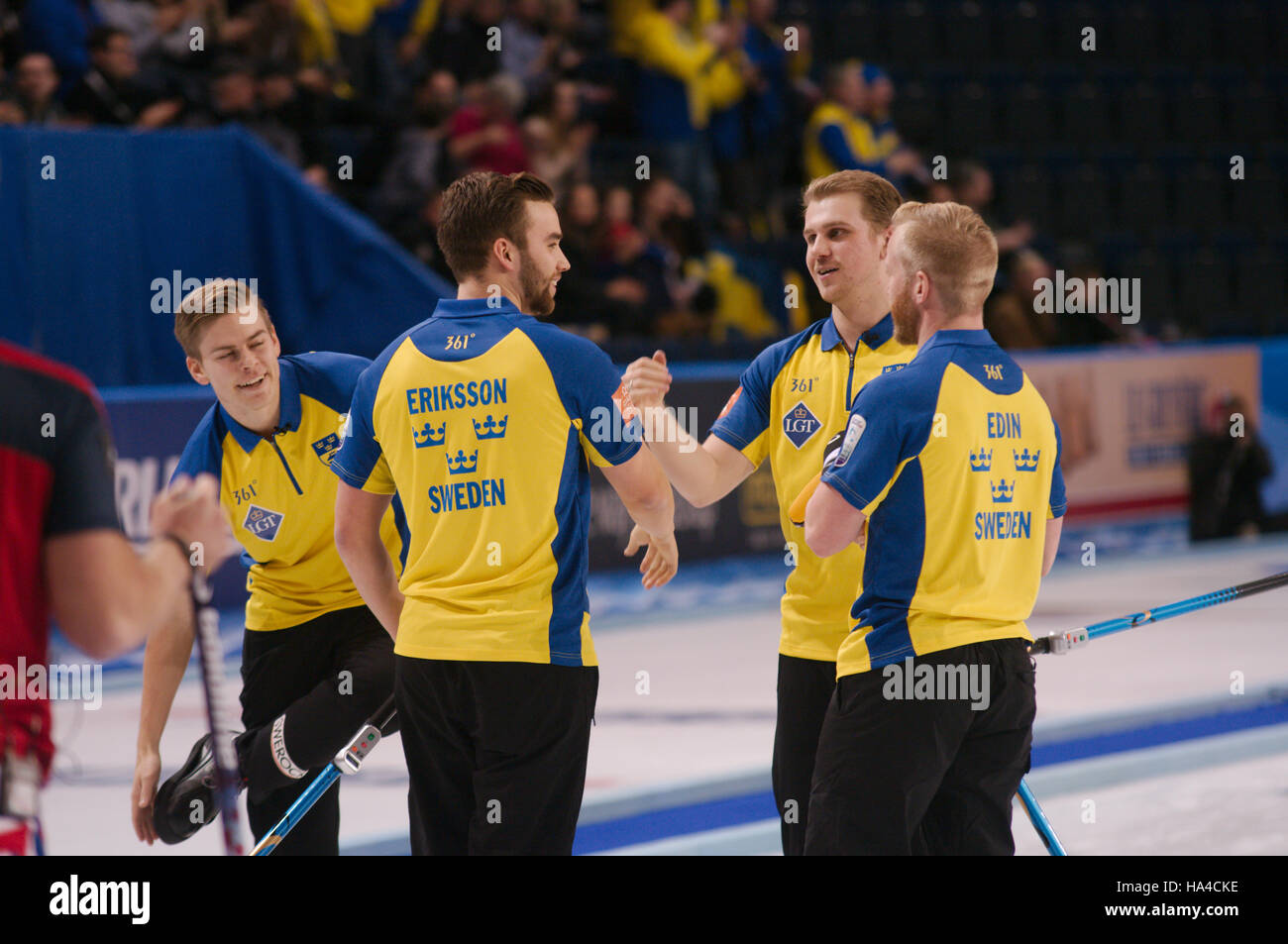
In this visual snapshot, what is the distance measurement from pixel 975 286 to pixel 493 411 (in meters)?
1.07

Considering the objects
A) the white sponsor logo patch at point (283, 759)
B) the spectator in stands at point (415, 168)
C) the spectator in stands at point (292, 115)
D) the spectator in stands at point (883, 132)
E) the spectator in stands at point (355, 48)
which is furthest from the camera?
the spectator in stands at point (883, 132)

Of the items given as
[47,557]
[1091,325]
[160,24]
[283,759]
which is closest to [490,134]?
[160,24]

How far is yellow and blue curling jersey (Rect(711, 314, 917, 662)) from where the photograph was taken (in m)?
3.98

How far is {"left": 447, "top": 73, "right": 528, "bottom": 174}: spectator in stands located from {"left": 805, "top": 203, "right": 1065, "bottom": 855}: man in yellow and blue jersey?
341 inches

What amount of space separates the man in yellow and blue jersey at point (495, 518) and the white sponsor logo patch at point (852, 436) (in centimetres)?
45

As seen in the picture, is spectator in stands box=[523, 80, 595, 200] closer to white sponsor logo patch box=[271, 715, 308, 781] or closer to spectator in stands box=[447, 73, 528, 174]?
spectator in stands box=[447, 73, 528, 174]

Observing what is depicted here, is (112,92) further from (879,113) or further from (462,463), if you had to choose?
(462,463)

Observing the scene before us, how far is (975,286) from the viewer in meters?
3.38

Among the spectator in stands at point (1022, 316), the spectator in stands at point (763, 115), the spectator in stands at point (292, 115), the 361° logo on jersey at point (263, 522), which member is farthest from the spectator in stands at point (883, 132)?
the 361° logo on jersey at point (263, 522)

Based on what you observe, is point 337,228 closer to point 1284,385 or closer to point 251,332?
point 251,332

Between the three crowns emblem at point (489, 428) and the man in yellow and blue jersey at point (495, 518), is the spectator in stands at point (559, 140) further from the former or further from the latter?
the three crowns emblem at point (489, 428)

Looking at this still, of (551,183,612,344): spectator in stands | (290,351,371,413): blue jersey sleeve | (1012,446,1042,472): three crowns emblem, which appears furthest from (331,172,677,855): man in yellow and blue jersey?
(551,183,612,344): spectator in stands

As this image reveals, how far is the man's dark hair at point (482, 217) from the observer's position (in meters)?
3.41
